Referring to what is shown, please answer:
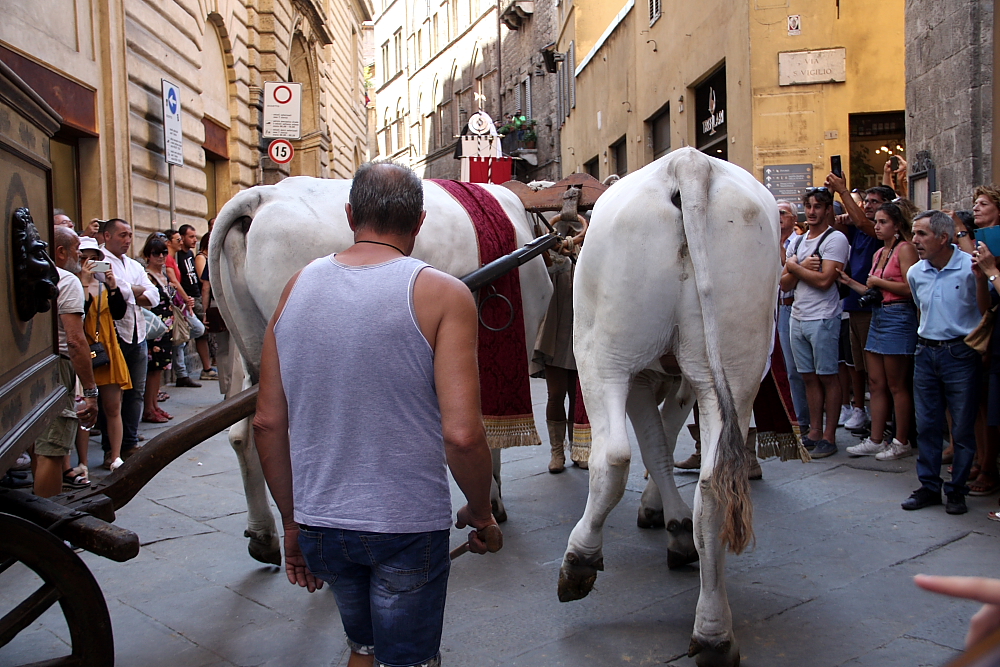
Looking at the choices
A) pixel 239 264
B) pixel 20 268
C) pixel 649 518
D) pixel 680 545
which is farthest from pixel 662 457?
pixel 20 268

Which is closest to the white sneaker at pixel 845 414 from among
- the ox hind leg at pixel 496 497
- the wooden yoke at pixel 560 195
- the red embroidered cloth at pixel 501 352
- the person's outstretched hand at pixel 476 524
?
the wooden yoke at pixel 560 195

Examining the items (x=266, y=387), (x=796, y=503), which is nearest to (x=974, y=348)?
(x=796, y=503)

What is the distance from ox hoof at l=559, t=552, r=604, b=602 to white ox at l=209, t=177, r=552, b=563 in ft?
4.90

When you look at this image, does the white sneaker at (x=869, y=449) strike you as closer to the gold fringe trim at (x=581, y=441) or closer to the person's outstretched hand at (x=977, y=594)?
the gold fringe trim at (x=581, y=441)

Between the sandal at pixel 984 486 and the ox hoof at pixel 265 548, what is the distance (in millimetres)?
3945

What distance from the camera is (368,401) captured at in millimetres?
2113

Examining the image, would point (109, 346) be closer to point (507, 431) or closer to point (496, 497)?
point (496, 497)

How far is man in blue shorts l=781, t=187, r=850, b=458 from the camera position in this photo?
21.0 feet

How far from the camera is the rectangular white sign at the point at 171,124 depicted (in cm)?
1151

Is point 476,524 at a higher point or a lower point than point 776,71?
lower

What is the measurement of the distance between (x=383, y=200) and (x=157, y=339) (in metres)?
6.83

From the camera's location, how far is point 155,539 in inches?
186

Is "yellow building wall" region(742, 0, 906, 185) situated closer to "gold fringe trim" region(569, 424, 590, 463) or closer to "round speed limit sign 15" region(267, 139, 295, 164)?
"round speed limit sign 15" region(267, 139, 295, 164)

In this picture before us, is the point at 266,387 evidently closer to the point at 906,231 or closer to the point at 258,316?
the point at 258,316
